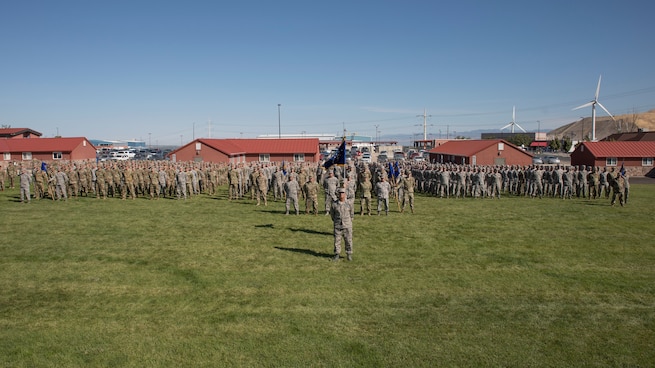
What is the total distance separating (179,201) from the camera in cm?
2388

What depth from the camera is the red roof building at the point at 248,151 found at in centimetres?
4803

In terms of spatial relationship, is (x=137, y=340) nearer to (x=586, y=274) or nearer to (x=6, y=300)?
(x=6, y=300)

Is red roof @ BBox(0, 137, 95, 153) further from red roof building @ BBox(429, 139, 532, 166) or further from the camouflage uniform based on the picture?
the camouflage uniform

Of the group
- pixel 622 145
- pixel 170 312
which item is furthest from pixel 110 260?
pixel 622 145

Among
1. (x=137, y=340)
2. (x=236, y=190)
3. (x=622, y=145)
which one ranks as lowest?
(x=137, y=340)

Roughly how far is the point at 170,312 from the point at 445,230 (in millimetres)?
10494

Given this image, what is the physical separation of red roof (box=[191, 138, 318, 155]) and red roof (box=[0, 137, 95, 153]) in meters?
17.2

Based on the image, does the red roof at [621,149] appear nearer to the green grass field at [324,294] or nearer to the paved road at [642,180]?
→ the paved road at [642,180]

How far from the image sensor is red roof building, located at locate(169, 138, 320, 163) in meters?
48.0

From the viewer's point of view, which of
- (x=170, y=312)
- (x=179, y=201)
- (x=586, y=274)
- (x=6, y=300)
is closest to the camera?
(x=170, y=312)

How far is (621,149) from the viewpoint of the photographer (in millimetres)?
39438

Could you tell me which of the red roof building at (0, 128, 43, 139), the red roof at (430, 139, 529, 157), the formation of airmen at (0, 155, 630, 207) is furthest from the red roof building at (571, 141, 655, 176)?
the red roof building at (0, 128, 43, 139)

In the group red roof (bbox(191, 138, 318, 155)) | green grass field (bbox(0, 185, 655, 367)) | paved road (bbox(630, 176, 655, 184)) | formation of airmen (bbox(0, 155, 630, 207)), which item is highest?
red roof (bbox(191, 138, 318, 155))

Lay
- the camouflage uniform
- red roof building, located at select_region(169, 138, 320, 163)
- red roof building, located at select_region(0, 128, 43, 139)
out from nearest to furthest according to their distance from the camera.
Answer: the camouflage uniform < red roof building, located at select_region(169, 138, 320, 163) < red roof building, located at select_region(0, 128, 43, 139)
